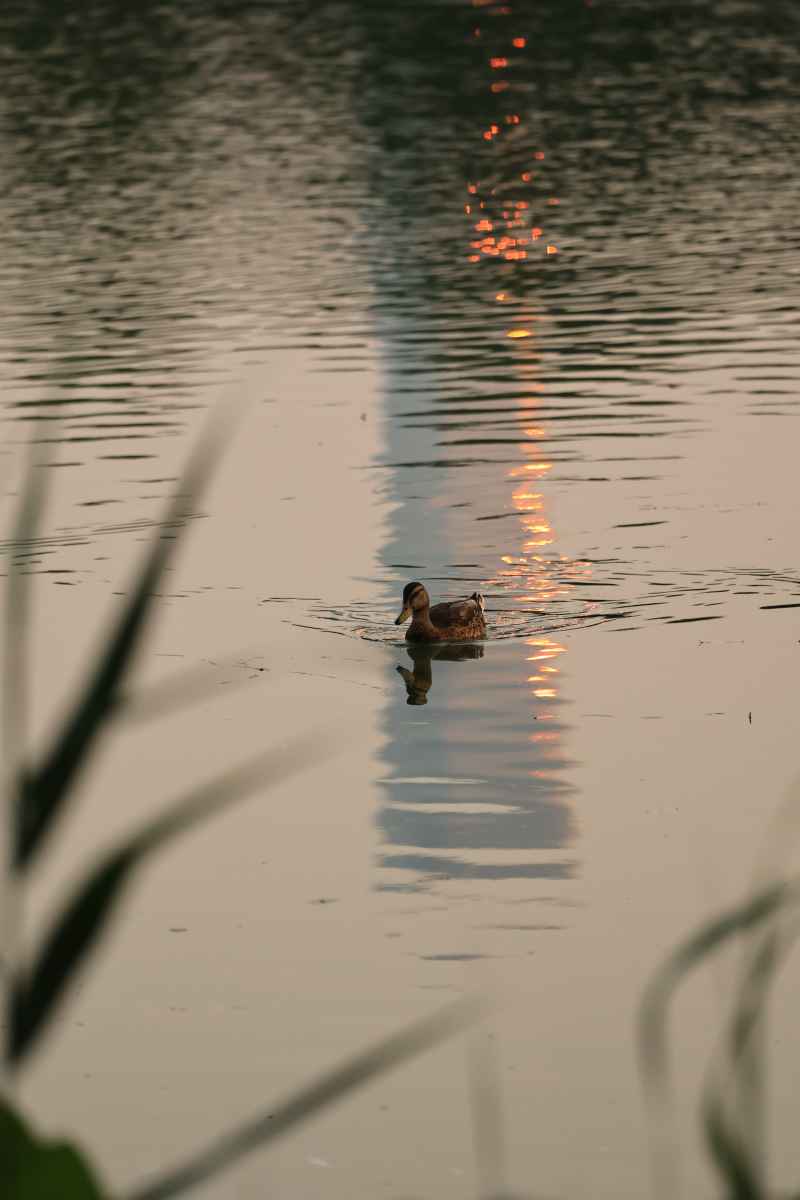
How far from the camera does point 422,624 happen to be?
14.1m

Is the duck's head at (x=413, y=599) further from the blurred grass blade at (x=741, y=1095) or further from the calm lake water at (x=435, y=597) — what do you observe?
the blurred grass blade at (x=741, y=1095)

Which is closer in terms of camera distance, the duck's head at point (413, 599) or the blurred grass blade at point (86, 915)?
the blurred grass blade at point (86, 915)

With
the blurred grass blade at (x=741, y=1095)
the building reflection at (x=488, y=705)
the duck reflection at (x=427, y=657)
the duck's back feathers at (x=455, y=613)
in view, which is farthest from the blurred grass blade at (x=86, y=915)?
the duck's back feathers at (x=455, y=613)

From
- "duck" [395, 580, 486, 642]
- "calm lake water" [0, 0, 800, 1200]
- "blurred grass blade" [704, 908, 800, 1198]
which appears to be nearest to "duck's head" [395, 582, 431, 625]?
"duck" [395, 580, 486, 642]

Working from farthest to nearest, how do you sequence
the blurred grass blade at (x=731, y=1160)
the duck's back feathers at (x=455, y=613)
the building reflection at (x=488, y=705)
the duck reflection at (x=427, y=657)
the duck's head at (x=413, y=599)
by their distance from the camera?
1. the duck's head at (x=413, y=599)
2. the duck's back feathers at (x=455, y=613)
3. the duck reflection at (x=427, y=657)
4. the building reflection at (x=488, y=705)
5. the blurred grass blade at (x=731, y=1160)

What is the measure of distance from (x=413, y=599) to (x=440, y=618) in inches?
12.9

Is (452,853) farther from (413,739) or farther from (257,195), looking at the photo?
(257,195)

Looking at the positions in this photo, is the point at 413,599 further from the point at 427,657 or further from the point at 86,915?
the point at 86,915

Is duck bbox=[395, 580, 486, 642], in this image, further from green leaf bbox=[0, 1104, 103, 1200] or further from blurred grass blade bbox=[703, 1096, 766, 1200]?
green leaf bbox=[0, 1104, 103, 1200]

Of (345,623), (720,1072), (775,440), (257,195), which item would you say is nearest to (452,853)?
(345,623)

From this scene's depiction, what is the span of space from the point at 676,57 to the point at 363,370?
3296cm

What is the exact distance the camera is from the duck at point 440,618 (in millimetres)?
14086

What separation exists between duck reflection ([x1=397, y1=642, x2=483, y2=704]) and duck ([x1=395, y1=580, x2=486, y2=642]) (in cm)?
5

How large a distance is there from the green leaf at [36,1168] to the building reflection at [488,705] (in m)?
8.01
